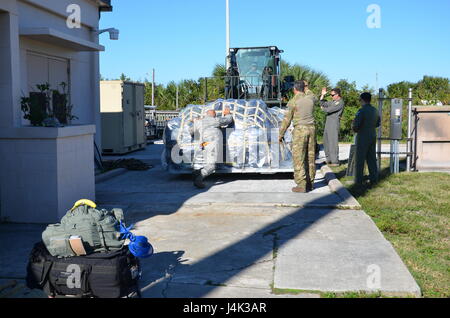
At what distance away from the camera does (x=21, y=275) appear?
490cm

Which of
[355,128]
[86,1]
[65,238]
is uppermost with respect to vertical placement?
[86,1]

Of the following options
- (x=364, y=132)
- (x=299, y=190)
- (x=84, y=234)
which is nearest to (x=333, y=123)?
(x=364, y=132)

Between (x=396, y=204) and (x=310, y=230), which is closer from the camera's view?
(x=310, y=230)

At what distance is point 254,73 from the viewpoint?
683 inches

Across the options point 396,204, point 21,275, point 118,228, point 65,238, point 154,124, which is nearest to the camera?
point 65,238

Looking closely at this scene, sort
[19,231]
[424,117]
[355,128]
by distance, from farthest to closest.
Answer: [424,117] → [355,128] → [19,231]

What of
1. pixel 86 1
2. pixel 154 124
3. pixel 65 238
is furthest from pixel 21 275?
pixel 154 124

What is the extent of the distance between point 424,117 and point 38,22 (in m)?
8.93

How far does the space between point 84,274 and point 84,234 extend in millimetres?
349

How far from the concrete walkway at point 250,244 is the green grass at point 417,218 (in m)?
0.17

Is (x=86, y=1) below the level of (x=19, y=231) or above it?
above

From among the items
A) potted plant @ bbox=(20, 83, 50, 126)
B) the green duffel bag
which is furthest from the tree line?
the green duffel bag

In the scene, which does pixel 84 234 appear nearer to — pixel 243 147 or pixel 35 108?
pixel 35 108

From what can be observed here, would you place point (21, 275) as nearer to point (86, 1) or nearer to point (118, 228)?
point (118, 228)
